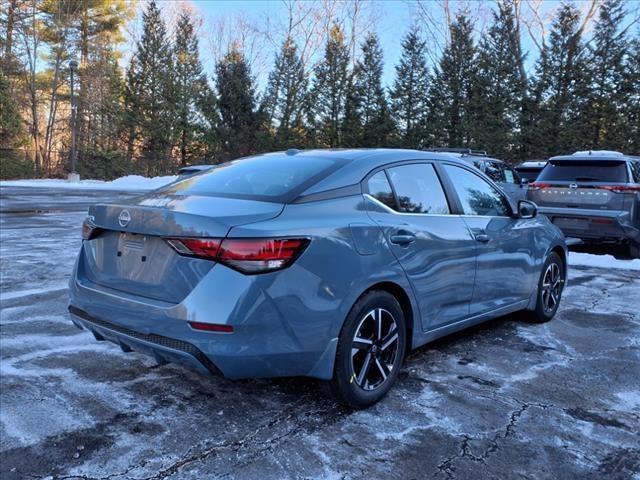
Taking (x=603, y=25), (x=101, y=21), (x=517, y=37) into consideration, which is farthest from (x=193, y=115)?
(x=603, y=25)

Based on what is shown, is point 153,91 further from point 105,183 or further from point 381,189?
point 381,189

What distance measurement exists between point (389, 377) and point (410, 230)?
3.05ft

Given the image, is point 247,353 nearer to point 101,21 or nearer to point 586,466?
point 586,466

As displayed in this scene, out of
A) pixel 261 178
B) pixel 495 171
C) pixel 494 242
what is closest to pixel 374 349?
pixel 261 178

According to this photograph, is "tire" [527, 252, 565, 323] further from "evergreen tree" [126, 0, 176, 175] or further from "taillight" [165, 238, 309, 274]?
"evergreen tree" [126, 0, 176, 175]

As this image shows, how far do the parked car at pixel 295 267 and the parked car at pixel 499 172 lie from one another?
25.3 feet

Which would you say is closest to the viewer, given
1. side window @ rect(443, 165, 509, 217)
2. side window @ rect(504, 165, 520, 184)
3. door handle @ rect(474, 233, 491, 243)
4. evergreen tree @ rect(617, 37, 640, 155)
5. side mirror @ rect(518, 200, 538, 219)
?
door handle @ rect(474, 233, 491, 243)

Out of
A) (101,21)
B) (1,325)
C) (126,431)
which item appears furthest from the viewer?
(101,21)

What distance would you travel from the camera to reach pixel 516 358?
418cm

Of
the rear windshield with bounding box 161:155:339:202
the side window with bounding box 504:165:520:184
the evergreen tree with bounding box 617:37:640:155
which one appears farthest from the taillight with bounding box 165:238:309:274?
the evergreen tree with bounding box 617:37:640:155

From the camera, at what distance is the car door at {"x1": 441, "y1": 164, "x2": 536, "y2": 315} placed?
4.09 metres

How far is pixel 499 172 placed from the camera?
1206 centimetres

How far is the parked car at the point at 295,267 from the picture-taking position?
2656mm

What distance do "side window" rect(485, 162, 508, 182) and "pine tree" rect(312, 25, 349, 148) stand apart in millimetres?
24455
